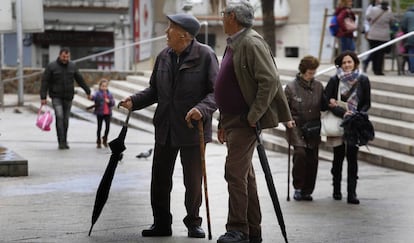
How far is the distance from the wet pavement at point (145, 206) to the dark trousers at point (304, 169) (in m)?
0.24

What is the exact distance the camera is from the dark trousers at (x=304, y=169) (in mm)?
12773

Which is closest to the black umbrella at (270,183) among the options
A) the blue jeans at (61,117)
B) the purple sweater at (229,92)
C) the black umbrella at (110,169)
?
the purple sweater at (229,92)

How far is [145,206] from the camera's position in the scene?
38.5 feet

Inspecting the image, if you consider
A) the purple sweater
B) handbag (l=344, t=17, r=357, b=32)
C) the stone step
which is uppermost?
the purple sweater

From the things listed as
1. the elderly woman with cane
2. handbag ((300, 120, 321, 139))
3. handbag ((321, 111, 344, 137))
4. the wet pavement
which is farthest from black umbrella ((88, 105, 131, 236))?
handbag ((321, 111, 344, 137))

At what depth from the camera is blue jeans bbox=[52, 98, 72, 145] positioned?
20.2 metres

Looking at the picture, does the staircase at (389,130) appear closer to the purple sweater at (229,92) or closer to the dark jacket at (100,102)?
the dark jacket at (100,102)

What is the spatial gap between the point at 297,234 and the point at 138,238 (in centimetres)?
143

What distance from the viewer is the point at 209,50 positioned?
379 inches

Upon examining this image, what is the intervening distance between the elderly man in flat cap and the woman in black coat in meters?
3.28

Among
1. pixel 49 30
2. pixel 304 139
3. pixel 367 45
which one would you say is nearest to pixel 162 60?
pixel 304 139

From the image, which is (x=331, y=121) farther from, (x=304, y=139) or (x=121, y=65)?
(x=121, y=65)

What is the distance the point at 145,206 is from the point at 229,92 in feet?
9.95

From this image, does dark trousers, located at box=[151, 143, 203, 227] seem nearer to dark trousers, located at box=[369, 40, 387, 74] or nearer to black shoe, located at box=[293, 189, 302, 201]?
black shoe, located at box=[293, 189, 302, 201]
